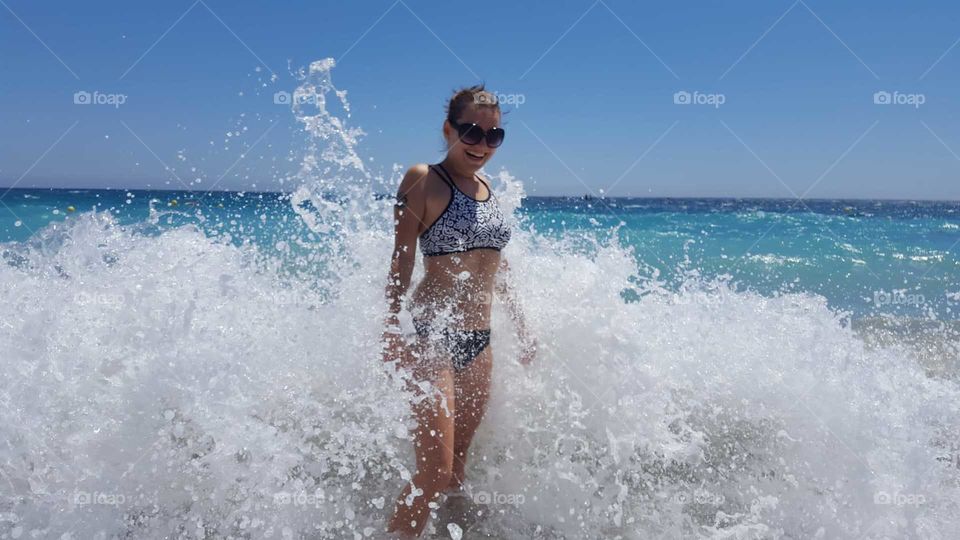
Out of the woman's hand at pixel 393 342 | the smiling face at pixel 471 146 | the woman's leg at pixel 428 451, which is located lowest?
the woman's leg at pixel 428 451

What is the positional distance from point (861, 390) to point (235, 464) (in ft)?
12.5

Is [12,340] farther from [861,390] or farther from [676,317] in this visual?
[861,390]

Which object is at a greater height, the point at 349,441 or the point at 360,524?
the point at 349,441

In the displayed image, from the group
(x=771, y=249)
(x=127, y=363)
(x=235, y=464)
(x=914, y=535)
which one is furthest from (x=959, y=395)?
(x=771, y=249)

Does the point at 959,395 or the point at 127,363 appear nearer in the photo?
the point at 127,363

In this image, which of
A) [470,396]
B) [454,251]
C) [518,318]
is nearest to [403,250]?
[454,251]

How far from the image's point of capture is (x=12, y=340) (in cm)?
395

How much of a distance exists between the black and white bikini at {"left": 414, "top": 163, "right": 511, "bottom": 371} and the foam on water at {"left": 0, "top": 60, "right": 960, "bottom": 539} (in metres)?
0.31

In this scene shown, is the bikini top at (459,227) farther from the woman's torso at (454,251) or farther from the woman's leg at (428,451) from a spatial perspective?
the woman's leg at (428,451)

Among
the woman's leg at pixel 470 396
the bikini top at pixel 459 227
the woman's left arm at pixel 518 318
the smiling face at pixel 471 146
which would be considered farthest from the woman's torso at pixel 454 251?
the woman's left arm at pixel 518 318

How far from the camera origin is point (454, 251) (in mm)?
3330

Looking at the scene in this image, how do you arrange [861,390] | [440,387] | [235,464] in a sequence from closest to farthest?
[440,387] → [235,464] → [861,390]

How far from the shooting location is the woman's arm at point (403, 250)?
127 inches

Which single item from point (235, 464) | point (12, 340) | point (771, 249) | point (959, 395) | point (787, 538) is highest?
point (771, 249)
